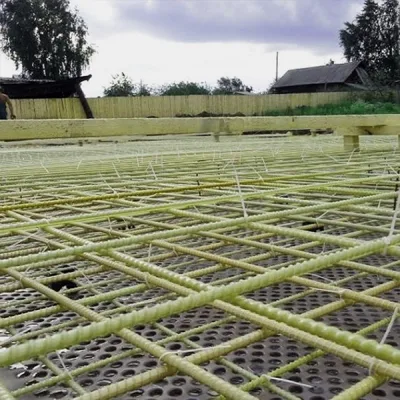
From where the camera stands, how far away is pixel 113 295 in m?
1.24

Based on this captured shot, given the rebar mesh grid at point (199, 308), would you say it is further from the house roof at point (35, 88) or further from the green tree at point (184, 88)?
→ the green tree at point (184, 88)

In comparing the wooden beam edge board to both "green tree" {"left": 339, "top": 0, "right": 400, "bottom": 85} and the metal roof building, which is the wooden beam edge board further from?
"green tree" {"left": 339, "top": 0, "right": 400, "bottom": 85}

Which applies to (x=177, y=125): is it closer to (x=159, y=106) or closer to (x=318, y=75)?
(x=159, y=106)

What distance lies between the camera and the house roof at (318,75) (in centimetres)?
2471

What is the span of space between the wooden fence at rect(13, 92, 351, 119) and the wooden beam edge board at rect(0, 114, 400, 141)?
32.8 ft

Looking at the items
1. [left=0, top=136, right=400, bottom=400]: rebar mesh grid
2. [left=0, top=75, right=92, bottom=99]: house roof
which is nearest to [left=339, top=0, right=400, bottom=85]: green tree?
[left=0, top=75, right=92, bottom=99]: house roof

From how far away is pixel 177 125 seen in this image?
2.60 m

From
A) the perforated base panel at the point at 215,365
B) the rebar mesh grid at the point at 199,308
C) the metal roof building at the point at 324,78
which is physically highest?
the metal roof building at the point at 324,78

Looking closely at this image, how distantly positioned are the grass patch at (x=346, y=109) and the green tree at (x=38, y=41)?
11418 millimetres

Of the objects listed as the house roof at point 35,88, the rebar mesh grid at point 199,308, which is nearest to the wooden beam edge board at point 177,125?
the rebar mesh grid at point 199,308

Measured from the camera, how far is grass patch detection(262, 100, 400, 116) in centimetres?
1638

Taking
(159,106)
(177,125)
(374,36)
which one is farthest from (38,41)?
(177,125)

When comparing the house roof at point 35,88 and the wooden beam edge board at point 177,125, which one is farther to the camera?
the house roof at point 35,88

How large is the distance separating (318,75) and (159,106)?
44.3ft
